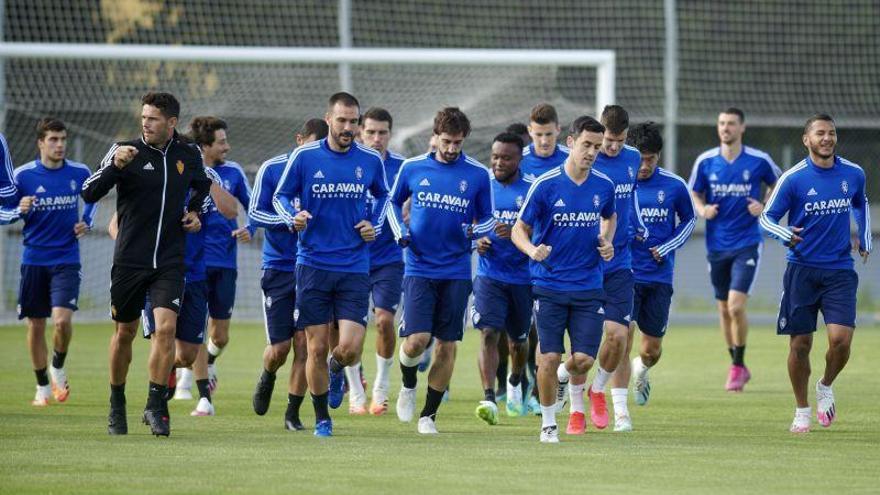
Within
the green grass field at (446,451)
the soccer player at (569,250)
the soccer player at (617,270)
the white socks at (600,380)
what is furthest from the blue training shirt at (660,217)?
the soccer player at (569,250)

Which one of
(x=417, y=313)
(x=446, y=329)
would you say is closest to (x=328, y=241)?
(x=417, y=313)

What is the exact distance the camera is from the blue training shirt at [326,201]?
37.3 feet

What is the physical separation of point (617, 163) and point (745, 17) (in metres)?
21.2

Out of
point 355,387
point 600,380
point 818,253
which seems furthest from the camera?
point 355,387

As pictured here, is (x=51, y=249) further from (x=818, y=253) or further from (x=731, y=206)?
(x=731, y=206)

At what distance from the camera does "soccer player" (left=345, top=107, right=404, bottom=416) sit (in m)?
13.7

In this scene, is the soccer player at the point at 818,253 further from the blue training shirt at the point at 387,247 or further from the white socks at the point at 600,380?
the blue training shirt at the point at 387,247

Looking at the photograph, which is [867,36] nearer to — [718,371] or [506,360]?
[718,371]

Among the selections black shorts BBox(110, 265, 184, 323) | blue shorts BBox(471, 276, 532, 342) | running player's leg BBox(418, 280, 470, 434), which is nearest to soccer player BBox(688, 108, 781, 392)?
blue shorts BBox(471, 276, 532, 342)

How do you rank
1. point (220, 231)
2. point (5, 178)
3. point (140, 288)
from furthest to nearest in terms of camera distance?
point (220, 231) → point (5, 178) → point (140, 288)

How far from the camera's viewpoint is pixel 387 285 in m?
14.2

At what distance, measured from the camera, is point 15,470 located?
9219 millimetres

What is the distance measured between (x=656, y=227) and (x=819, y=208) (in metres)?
1.58

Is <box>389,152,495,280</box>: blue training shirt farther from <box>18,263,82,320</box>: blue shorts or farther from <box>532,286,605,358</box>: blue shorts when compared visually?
<box>18,263,82,320</box>: blue shorts
